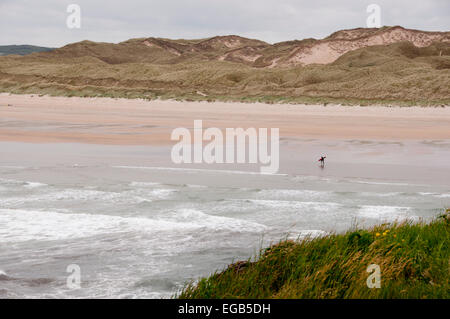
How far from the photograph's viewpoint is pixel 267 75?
98062 mm

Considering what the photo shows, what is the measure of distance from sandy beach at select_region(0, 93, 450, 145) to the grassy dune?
5100 mm

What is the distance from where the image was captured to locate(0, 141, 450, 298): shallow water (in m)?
7.99

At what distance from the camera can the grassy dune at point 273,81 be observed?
56938 millimetres

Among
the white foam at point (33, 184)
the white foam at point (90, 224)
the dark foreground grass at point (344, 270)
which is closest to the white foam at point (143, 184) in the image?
the white foam at point (33, 184)

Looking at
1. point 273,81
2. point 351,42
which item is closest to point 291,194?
point 273,81

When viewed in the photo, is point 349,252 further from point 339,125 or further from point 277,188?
point 339,125

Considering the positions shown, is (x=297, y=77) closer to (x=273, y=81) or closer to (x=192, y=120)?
(x=273, y=81)

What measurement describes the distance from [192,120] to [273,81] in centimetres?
6144

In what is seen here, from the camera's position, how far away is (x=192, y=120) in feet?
115

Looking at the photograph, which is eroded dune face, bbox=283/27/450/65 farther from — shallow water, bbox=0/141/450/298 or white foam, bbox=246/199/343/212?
white foam, bbox=246/199/343/212

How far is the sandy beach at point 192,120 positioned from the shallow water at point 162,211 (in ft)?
21.8

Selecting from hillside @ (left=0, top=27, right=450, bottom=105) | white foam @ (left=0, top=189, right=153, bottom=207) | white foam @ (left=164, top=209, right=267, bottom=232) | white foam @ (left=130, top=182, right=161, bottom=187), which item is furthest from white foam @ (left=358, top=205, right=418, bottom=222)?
hillside @ (left=0, top=27, right=450, bottom=105)
